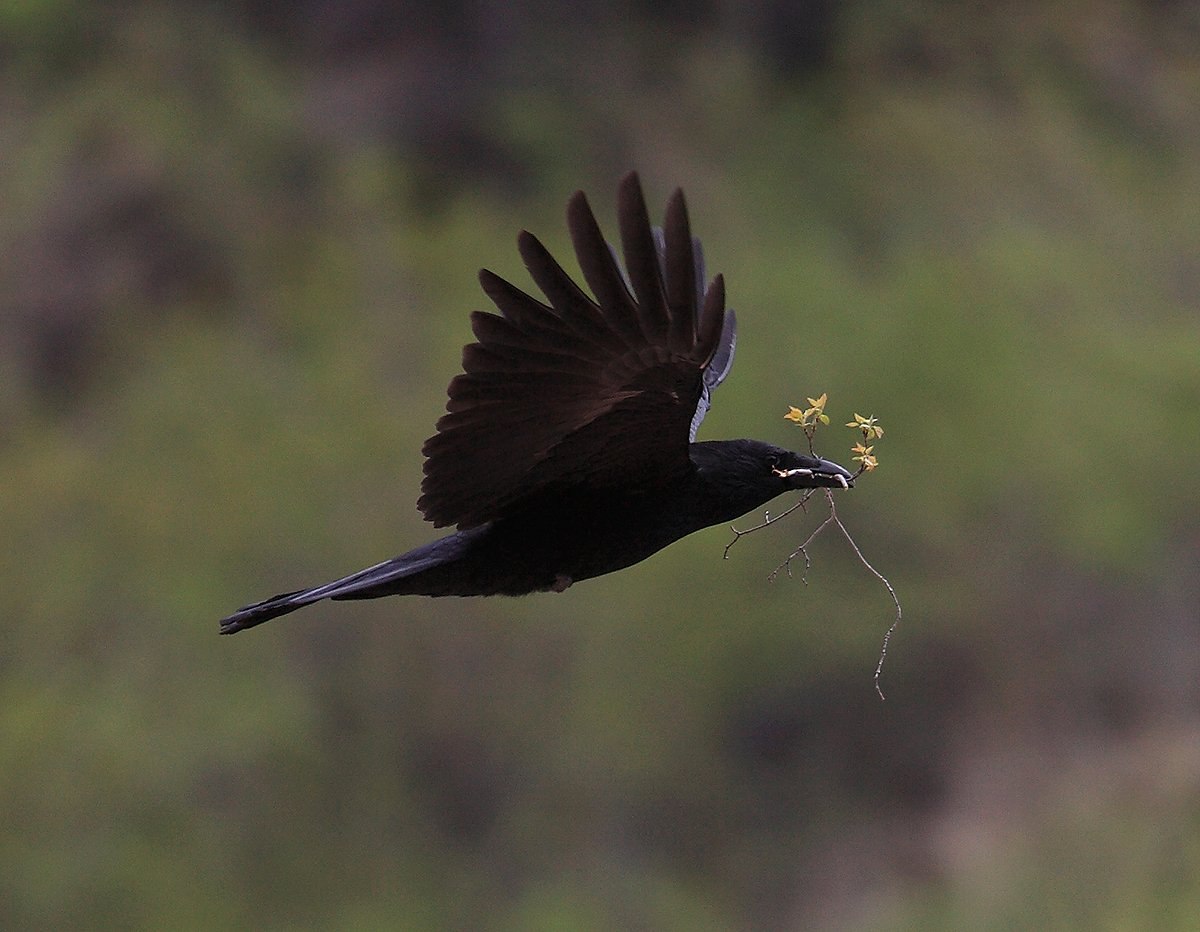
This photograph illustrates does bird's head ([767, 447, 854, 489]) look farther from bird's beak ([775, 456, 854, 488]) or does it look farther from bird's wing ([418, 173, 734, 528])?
bird's wing ([418, 173, 734, 528])

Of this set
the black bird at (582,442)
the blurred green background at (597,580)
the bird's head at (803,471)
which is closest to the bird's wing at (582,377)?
the black bird at (582,442)

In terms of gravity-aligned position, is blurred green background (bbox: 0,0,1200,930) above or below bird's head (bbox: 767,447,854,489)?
above

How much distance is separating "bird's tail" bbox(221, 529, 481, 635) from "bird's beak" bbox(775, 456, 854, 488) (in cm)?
61

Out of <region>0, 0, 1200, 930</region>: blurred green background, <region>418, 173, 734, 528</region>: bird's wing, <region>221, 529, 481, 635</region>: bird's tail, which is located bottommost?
<region>221, 529, 481, 635</region>: bird's tail

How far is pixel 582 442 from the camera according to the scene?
302 centimetres

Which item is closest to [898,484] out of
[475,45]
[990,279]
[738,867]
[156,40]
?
[990,279]

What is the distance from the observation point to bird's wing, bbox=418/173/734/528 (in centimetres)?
264

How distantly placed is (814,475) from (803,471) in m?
0.03

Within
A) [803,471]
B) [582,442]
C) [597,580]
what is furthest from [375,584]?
[597,580]

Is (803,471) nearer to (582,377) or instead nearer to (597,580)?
(582,377)

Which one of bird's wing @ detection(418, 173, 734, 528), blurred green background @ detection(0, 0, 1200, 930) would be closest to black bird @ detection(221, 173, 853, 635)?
bird's wing @ detection(418, 173, 734, 528)

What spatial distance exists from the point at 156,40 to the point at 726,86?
475 centimetres

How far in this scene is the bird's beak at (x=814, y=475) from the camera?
3.20 m

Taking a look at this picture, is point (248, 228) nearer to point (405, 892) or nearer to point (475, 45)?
point (475, 45)
